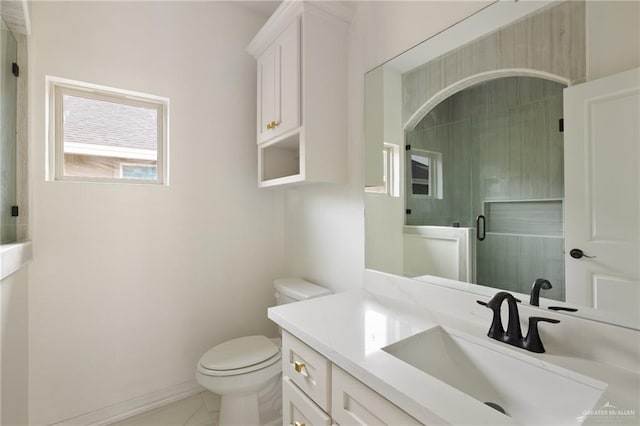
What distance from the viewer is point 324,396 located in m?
0.86

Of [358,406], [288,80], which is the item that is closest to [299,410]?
[358,406]

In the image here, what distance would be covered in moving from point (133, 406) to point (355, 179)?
1869 millimetres

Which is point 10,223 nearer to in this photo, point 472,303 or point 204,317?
point 204,317

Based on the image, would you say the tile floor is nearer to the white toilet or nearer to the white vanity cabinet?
the white toilet

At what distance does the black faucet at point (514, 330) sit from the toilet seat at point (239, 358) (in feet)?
3.74

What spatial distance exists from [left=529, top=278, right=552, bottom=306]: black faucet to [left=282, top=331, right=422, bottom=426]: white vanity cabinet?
0.56m

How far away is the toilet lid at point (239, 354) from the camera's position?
4.83 ft

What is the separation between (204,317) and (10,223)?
111 cm

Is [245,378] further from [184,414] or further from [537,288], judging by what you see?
[537,288]

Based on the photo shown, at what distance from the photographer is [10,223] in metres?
1.32

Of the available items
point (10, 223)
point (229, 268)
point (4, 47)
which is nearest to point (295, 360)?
point (229, 268)

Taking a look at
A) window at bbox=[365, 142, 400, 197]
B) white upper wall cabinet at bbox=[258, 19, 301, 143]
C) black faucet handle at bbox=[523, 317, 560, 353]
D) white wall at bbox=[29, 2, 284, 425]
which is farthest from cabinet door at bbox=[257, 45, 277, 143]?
black faucet handle at bbox=[523, 317, 560, 353]

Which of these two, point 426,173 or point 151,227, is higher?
point 426,173

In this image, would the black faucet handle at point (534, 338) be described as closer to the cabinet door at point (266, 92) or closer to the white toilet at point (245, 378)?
the white toilet at point (245, 378)
